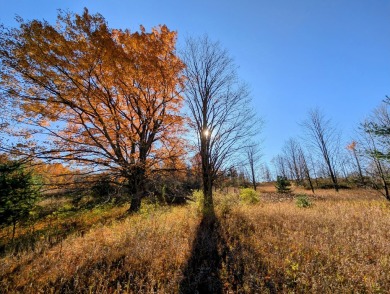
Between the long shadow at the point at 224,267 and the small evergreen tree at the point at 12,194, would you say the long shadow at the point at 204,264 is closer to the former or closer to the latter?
the long shadow at the point at 224,267

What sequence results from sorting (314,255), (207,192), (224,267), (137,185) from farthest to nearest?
(137,185), (207,192), (314,255), (224,267)

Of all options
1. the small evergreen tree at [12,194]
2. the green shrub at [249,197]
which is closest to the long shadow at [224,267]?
the green shrub at [249,197]

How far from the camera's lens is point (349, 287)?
2.89 metres

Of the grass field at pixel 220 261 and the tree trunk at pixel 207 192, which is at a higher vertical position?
the tree trunk at pixel 207 192

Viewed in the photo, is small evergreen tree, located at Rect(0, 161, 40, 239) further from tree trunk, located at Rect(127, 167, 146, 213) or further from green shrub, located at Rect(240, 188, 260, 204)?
green shrub, located at Rect(240, 188, 260, 204)

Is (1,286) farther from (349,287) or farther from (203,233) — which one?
(349,287)

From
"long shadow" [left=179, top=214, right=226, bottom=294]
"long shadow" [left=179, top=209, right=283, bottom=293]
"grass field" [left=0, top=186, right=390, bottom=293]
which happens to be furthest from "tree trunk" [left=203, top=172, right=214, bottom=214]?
"long shadow" [left=179, top=209, right=283, bottom=293]

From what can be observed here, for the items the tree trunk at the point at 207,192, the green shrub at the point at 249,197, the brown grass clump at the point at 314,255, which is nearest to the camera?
the brown grass clump at the point at 314,255

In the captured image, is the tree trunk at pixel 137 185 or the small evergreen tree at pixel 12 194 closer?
the small evergreen tree at pixel 12 194

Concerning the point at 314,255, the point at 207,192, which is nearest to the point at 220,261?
the point at 314,255

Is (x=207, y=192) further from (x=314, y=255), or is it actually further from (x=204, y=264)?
(x=314, y=255)

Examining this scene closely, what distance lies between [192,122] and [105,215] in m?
6.93

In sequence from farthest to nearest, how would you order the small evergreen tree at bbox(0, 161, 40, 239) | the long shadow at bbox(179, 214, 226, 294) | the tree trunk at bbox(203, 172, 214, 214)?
1. the small evergreen tree at bbox(0, 161, 40, 239)
2. the tree trunk at bbox(203, 172, 214, 214)
3. the long shadow at bbox(179, 214, 226, 294)

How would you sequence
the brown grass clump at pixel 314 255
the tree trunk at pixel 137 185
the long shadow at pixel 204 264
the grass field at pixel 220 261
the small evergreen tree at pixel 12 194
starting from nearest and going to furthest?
1. the brown grass clump at pixel 314 255
2. the grass field at pixel 220 261
3. the long shadow at pixel 204 264
4. the small evergreen tree at pixel 12 194
5. the tree trunk at pixel 137 185
